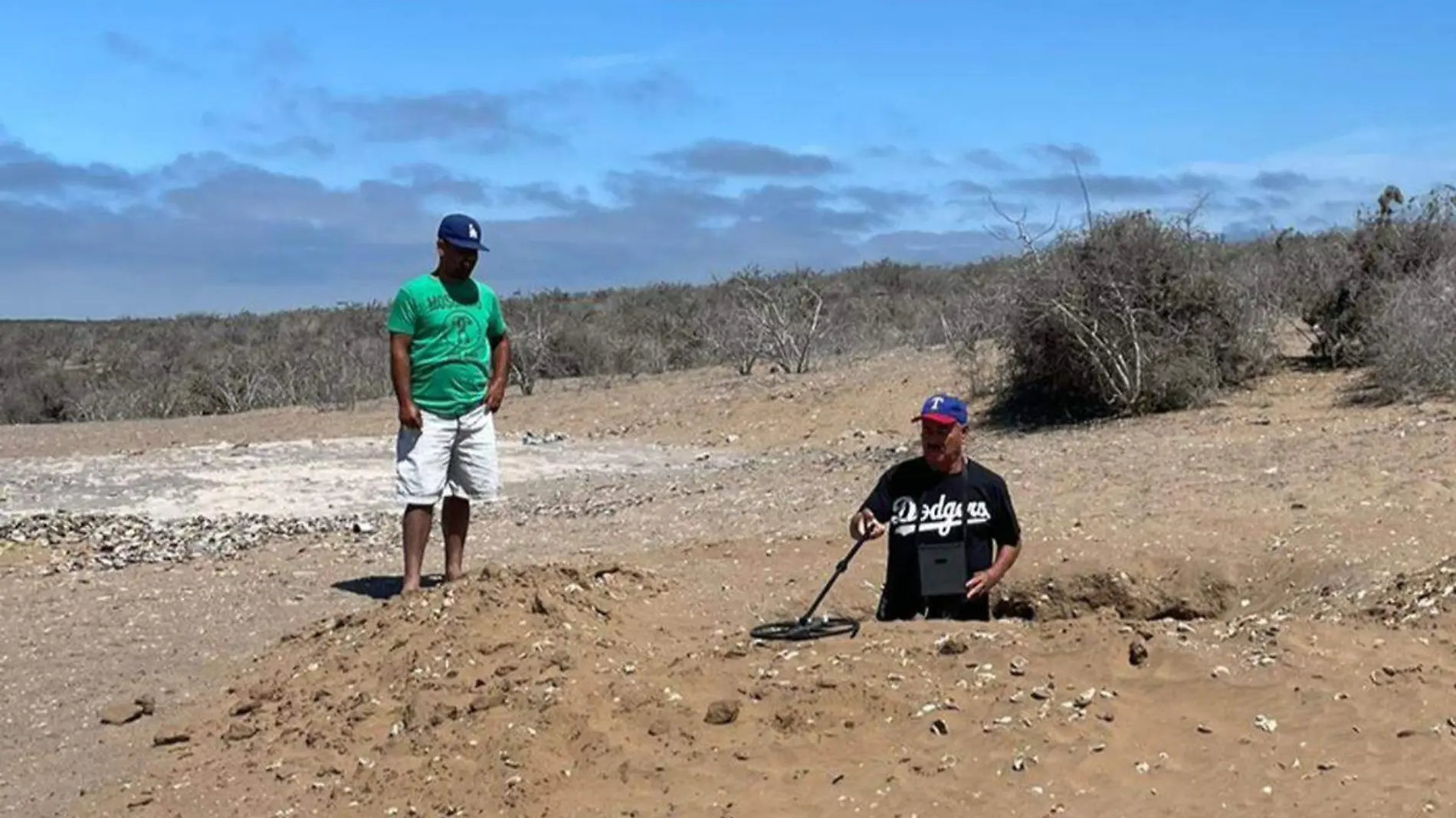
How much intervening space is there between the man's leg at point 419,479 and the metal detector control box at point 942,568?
2.41m

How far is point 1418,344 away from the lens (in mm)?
12688

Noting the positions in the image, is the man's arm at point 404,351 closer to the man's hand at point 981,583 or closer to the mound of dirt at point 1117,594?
the man's hand at point 981,583

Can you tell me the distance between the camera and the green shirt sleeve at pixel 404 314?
7176mm

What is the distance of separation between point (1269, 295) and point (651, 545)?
27.9 ft

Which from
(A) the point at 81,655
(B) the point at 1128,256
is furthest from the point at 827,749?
(B) the point at 1128,256

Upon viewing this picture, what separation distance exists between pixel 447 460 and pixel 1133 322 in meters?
8.52

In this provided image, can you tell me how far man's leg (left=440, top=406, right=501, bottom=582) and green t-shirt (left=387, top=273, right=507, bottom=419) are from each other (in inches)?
4.1

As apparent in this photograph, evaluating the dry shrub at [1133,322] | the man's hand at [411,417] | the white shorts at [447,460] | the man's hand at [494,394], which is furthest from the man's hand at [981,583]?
the dry shrub at [1133,322]

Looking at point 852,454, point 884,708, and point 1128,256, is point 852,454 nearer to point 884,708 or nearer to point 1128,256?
point 1128,256

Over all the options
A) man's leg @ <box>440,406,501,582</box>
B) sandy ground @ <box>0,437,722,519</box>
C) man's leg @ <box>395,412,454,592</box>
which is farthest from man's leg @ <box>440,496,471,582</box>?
sandy ground @ <box>0,437,722,519</box>

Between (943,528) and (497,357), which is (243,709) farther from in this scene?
(943,528)

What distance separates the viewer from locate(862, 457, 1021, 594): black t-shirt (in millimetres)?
5934

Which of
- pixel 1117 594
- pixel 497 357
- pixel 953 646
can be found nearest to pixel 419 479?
pixel 497 357

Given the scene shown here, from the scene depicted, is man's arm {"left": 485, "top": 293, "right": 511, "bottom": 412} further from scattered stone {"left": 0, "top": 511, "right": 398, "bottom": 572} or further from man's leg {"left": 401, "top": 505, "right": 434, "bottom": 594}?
scattered stone {"left": 0, "top": 511, "right": 398, "bottom": 572}
